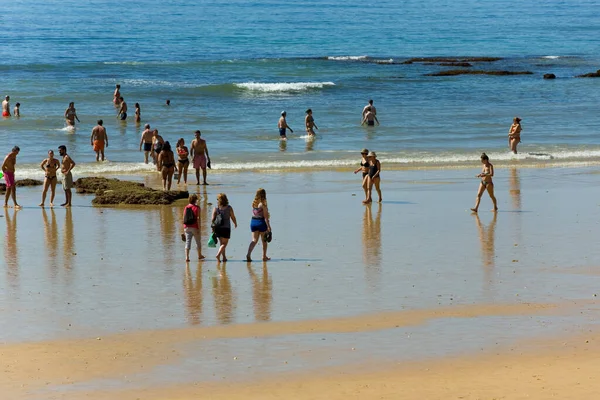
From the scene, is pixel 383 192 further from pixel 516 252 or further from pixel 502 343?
pixel 502 343

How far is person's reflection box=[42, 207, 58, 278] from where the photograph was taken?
597 inches

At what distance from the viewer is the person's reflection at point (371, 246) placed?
1446cm

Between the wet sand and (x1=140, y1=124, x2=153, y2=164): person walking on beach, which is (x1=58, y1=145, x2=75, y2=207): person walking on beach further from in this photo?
(x1=140, y1=124, x2=153, y2=164): person walking on beach

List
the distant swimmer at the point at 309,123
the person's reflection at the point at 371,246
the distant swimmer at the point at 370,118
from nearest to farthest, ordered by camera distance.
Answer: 1. the person's reflection at the point at 371,246
2. the distant swimmer at the point at 309,123
3. the distant swimmer at the point at 370,118

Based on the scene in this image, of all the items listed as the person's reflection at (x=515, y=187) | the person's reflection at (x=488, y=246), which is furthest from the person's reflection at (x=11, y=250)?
the person's reflection at (x=515, y=187)

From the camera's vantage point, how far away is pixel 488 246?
1645 centimetres

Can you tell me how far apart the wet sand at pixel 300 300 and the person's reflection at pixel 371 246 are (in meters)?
0.06

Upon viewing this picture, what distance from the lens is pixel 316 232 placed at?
17719 mm

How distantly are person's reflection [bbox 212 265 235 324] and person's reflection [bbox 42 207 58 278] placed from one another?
2.44 m

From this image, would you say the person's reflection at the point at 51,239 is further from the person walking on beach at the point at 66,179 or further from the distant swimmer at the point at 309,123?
the distant swimmer at the point at 309,123

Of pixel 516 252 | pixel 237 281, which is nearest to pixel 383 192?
pixel 516 252

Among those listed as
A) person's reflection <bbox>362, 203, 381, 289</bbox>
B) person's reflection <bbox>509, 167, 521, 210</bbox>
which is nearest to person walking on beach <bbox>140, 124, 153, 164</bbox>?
person's reflection <bbox>362, 203, 381, 289</bbox>

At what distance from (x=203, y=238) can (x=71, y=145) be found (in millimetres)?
15478

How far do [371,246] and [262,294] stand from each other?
3548mm
